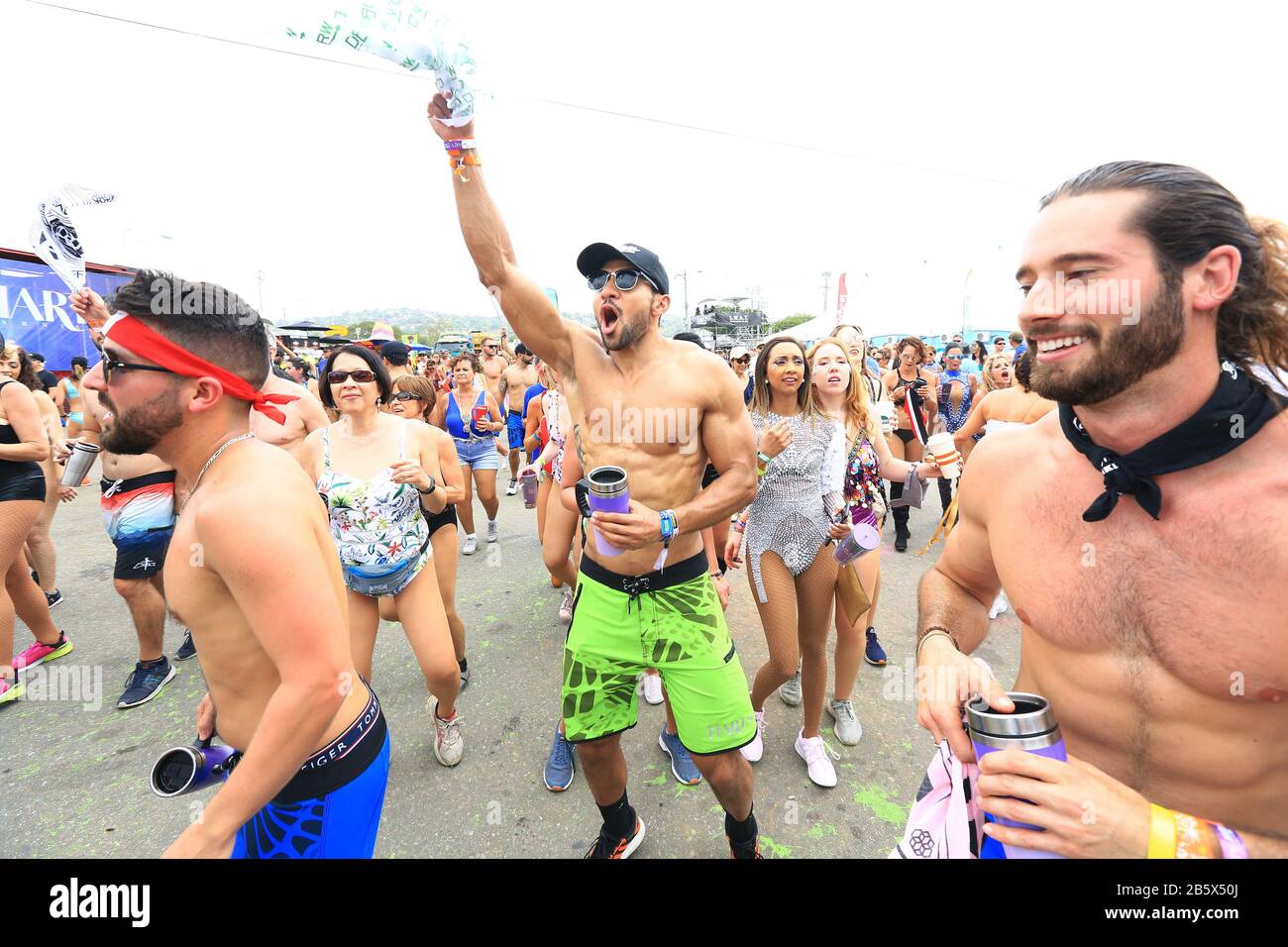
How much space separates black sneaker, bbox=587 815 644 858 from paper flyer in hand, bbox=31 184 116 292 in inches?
168

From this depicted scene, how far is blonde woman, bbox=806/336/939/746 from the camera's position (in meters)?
3.02

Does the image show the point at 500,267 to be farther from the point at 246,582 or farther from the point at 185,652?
the point at 185,652

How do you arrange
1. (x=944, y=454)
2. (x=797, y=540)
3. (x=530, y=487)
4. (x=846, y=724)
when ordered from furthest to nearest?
(x=530, y=487) → (x=846, y=724) → (x=797, y=540) → (x=944, y=454)

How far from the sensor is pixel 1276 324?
1.14 m

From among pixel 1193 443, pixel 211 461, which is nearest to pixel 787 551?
pixel 1193 443

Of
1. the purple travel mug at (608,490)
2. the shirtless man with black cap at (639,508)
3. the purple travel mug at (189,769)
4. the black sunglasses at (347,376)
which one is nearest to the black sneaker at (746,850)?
the shirtless man with black cap at (639,508)

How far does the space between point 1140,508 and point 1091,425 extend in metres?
0.21

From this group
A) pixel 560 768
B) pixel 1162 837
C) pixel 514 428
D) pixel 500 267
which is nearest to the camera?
pixel 1162 837

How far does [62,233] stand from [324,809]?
4.11m

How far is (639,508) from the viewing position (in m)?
1.95

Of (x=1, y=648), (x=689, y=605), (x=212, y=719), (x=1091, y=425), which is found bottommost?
(x=1, y=648)

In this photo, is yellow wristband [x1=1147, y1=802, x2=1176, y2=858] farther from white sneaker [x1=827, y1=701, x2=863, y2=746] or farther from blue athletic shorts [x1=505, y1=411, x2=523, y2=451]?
blue athletic shorts [x1=505, y1=411, x2=523, y2=451]

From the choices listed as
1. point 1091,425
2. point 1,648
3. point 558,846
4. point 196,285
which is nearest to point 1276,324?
point 1091,425
